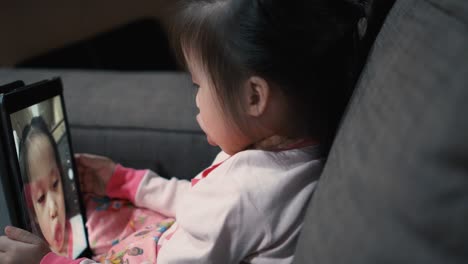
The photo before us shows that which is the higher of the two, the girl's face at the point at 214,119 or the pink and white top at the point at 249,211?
the girl's face at the point at 214,119

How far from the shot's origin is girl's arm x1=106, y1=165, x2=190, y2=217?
2.68 feet

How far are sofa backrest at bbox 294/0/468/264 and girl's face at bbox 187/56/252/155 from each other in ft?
0.57

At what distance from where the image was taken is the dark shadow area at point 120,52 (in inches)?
67.0

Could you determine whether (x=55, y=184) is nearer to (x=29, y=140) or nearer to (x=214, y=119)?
(x=29, y=140)

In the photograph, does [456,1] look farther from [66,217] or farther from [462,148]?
[66,217]

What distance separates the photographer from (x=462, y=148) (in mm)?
307

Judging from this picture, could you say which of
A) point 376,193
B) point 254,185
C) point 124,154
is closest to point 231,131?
point 254,185

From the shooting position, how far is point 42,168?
659mm

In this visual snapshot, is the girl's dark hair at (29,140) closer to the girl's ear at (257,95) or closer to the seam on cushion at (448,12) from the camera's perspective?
the girl's ear at (257,95)

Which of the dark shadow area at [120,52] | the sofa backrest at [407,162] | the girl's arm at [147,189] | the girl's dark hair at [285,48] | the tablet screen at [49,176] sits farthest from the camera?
the dark shadow area at [120,52]

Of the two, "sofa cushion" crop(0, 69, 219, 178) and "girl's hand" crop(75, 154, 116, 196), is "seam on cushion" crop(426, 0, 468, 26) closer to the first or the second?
"sofa cushion" crop(0, 69, 219, 178)

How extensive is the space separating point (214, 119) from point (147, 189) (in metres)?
0.29

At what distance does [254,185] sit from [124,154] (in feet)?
1.39

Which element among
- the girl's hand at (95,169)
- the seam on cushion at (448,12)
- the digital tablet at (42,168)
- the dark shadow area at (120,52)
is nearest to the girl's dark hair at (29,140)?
the digital tablet at (42,168)
